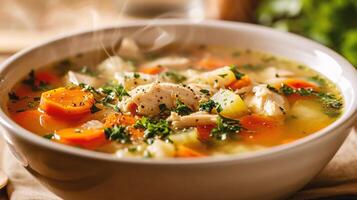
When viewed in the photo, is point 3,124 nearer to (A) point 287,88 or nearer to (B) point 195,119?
(B) point 195,119

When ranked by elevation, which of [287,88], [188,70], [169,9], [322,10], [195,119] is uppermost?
[169,9]

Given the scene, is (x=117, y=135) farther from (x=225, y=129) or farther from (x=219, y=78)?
(x=219, y=78)

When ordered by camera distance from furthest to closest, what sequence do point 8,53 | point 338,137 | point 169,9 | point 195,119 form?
point 169,9 < point 8,53 < point 195,119 < point 338,137

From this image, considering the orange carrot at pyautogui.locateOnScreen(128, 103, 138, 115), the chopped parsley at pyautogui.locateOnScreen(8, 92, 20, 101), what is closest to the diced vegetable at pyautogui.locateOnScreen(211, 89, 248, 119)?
the orange carrot at pyautogui.locateOnScreen(128, 103, 138, 115)

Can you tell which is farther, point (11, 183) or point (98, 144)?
point (11, 183)

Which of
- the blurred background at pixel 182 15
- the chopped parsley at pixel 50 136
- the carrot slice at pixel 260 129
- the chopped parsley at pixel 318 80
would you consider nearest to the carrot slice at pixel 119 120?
the chopped parsley at pixel 50 136

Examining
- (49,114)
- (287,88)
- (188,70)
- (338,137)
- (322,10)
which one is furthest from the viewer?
(322,10)

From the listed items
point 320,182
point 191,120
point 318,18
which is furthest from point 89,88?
point 318,18

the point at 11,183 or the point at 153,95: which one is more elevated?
the point at 153,95

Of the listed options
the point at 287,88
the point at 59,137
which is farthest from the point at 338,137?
the point at 59,137
